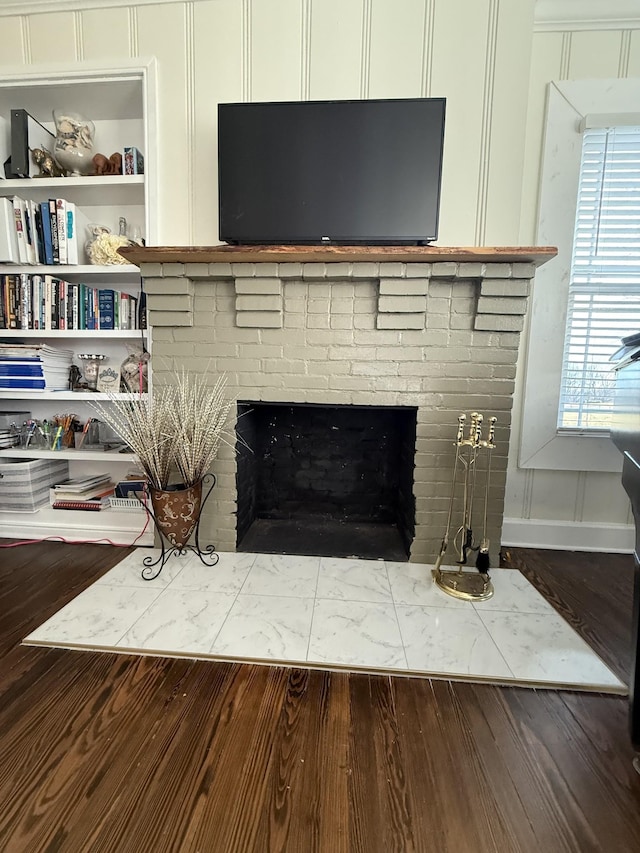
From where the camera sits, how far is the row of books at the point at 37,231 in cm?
184

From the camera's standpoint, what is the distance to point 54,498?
2018 millimetres

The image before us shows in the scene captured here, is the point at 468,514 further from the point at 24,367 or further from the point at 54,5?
the point at 54,5

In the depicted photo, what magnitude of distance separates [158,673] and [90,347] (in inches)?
67.8

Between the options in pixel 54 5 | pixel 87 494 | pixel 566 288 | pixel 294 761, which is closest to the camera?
pixel 294 761

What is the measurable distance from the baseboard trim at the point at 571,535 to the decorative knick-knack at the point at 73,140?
2.82m

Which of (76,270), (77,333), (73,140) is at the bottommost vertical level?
(77,333)

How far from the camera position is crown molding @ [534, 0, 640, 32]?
172cm

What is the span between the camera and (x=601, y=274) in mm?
1915

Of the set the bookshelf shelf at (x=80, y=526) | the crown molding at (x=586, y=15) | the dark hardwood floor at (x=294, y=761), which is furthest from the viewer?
the bookshelf shelf at (x=80, y=526)

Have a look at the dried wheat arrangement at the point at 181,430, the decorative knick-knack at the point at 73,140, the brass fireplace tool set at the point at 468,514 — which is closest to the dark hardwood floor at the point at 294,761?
the brass fireplace tool set at the point at 468,514

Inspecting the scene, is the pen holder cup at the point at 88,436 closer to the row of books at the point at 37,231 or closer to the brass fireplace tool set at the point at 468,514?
the row of books at the point at 37,231

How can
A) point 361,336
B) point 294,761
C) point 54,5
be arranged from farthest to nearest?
point 54,5, point 361,336, point 294,761

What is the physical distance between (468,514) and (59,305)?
7.29 ft

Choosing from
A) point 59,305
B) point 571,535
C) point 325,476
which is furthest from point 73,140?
point 571,535
